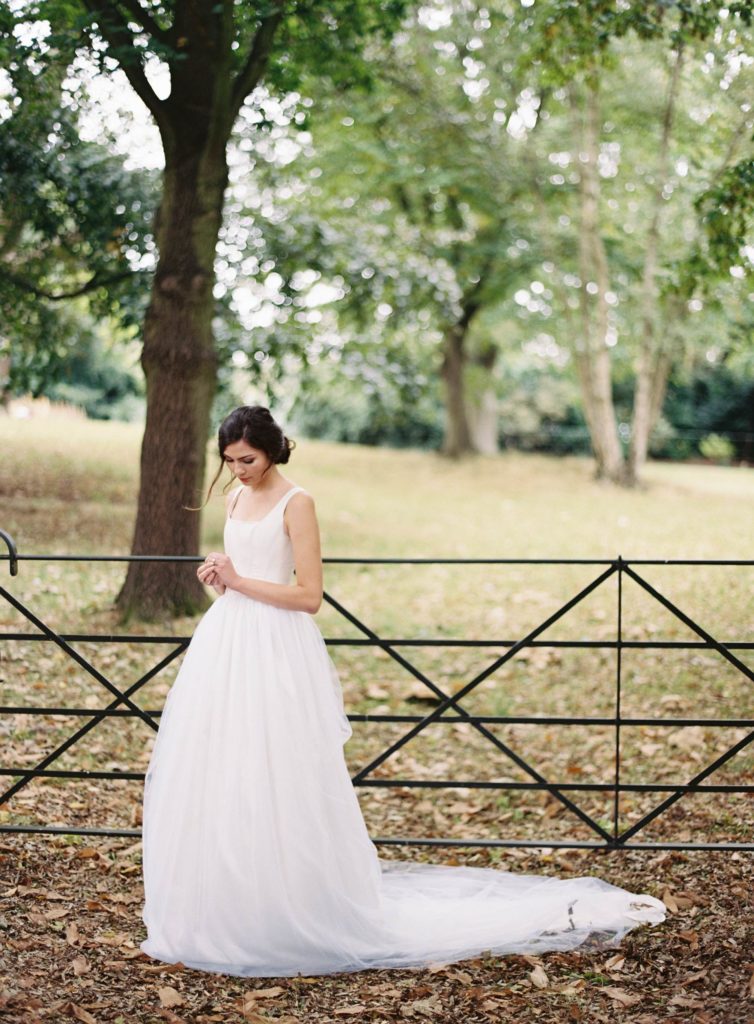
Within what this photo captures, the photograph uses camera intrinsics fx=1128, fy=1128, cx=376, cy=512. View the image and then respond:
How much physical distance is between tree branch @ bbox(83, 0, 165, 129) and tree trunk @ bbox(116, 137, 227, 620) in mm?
474

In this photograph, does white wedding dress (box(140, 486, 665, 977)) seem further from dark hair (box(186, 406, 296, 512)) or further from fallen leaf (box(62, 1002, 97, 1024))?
fallen leaf (box(62, 1002, 97, 1024))

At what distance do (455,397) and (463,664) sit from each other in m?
14.2

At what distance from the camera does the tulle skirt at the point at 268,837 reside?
13.3 ft

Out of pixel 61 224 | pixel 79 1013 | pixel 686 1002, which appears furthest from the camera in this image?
pixel 61 224

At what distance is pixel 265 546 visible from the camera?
13.7 feet

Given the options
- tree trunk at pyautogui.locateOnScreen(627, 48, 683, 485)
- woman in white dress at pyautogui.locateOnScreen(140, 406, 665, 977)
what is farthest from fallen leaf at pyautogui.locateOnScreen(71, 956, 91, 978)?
tree trunk at pyautogui.locateOnScreen(627, 48, 683, 485)

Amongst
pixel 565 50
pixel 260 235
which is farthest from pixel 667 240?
pixel 565 50

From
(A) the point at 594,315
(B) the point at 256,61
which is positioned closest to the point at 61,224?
(B) the point at 256,61

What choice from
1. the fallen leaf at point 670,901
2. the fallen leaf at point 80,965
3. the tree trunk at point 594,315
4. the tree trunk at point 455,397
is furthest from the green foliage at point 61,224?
the tree trunk at point 455,397

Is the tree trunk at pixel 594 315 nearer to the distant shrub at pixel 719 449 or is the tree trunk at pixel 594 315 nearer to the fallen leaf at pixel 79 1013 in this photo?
the distant shrub at pixel 719 449

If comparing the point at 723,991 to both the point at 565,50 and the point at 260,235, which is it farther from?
the point at 260,235

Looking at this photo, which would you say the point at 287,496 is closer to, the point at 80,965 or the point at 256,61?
the point at 80,965

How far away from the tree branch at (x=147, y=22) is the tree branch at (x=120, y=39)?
11 cm

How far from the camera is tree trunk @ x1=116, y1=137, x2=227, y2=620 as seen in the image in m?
8.78
